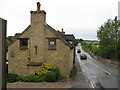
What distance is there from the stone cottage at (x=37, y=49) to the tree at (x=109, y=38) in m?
26.8

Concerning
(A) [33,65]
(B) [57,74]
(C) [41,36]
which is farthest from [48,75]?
(C) [41,36]

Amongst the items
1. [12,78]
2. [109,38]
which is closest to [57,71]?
[12,78]

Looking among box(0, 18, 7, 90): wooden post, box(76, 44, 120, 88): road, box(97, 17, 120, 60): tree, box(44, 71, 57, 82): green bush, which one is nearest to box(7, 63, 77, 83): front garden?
box(44, 71, 57, 82): green bush

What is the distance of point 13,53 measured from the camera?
23.0 meters

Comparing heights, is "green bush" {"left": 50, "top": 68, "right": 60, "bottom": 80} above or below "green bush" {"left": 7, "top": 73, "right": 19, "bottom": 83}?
above

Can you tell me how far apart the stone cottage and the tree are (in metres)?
26.8

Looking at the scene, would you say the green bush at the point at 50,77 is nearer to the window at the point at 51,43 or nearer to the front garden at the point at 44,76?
the front garden at the point at 44,76

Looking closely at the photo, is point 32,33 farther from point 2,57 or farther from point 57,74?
point 2,57

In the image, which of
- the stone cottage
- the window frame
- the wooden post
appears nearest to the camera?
the wooden post

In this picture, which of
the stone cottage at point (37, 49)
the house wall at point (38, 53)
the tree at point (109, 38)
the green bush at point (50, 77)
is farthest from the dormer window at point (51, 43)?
the tree at point (109, 38)

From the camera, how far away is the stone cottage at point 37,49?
21.9m

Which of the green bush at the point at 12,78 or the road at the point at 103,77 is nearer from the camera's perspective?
the road at the point at 103,77

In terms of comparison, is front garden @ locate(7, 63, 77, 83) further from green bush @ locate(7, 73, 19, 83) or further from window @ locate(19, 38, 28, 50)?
window @ locate(19, 38, 28, 50)

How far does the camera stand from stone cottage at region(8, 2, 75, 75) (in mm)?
Answer: 21938
